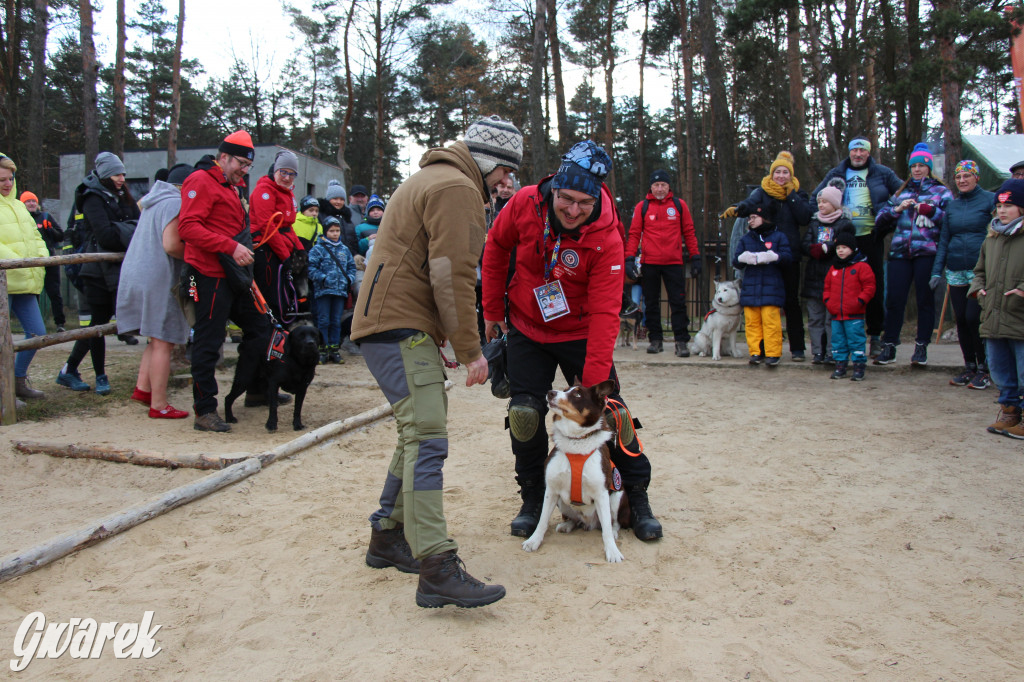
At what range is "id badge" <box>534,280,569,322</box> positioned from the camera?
3625 millimetres

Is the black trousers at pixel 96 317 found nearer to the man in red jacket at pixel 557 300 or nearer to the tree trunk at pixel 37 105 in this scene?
Answer: the man in red jacket at pixel 557 300

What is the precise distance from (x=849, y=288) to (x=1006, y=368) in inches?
79.6

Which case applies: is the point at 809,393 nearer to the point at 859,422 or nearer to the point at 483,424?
the point at 859,422

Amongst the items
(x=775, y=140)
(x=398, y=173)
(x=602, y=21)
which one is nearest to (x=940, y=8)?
(x=775, y=140)

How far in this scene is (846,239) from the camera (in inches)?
298

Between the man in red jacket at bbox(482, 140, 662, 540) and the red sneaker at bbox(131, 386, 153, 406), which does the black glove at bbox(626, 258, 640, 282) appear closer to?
the man in red jacket at bbox(482, 140, 662, 540)

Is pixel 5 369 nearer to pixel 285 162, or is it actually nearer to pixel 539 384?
pixel 285 162

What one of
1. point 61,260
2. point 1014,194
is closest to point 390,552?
point 61,260


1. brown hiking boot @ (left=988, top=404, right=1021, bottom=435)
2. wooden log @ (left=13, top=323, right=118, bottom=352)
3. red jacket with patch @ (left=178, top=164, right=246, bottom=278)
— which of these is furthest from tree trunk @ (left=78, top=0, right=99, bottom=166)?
brown hiking boot @ (left=988, top=404, right=1021, bottom=435)

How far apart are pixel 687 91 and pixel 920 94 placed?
10.8 m

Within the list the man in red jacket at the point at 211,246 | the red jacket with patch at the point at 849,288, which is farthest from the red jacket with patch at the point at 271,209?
the red jacket with patch at the point at 849,288

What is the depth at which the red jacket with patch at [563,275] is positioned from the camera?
11.4 ft

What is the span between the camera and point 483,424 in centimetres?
630

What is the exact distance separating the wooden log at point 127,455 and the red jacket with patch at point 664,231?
6.21 metres
